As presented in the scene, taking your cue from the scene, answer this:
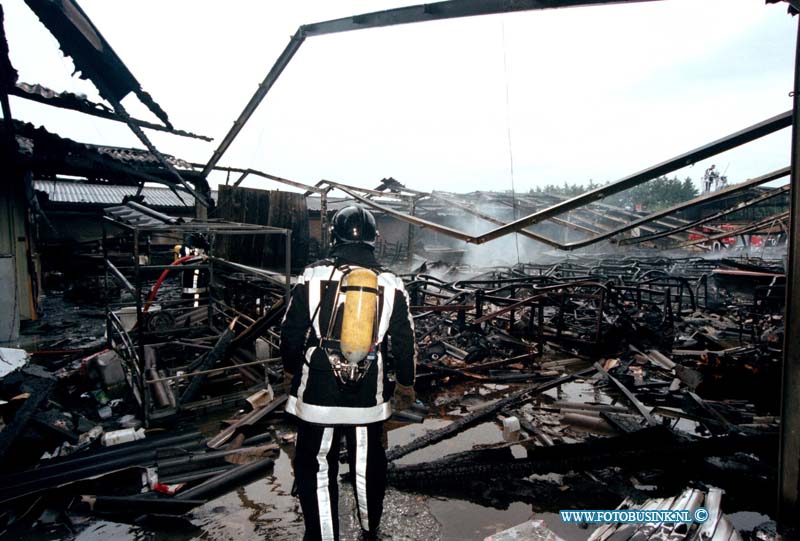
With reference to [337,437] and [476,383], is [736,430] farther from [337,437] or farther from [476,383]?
[337,437]

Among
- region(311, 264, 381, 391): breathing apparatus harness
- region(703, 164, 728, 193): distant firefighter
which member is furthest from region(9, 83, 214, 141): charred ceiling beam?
region(703, 164, 728, 193): distant firefighter

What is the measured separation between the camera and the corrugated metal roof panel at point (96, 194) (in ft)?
57.8

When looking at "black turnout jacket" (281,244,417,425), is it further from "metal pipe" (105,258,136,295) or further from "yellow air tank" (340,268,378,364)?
"metal pipe" (105,258,136,295)

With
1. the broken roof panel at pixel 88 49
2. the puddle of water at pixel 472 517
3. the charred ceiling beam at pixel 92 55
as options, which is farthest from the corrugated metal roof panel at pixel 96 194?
the puddle of water at pixel 472 517

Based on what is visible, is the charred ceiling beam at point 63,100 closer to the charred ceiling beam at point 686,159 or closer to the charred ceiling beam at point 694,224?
the charred ceiling beam at point 686,159

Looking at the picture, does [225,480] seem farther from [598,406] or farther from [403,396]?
[598,406]

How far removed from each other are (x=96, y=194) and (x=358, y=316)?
2271cm

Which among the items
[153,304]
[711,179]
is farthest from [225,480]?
[711,179]

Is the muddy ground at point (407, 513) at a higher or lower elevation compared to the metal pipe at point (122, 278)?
lower

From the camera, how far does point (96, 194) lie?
62.5 feet

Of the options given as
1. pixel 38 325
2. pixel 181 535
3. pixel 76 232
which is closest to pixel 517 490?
pixel 181 535

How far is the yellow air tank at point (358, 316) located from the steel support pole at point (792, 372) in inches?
105

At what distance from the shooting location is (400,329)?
2908 mm

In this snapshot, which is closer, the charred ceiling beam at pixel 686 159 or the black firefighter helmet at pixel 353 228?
the charred ceiling beam at pixel 686 159
